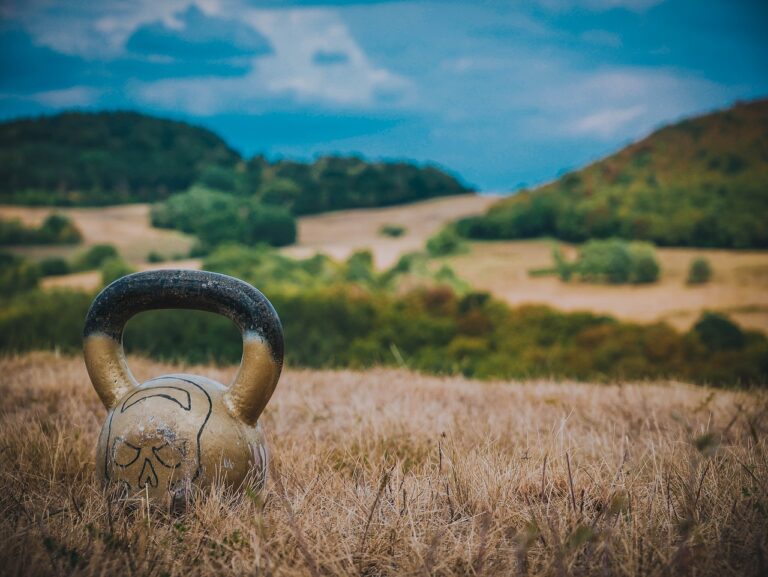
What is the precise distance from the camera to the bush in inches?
676

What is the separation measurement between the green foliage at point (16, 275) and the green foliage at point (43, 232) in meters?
1.59

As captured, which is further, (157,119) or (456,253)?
(157,119)

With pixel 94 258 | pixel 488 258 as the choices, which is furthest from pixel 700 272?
pixel 94 258

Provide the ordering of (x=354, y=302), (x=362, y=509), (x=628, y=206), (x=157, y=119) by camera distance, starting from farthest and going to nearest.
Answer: (x=157, y=119)
(x=628, y=206)
(x=354, y=302)
(x=362, y=509)

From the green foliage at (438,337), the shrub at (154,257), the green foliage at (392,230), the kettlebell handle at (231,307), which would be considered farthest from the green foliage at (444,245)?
the kettlebell handle at (231,307)

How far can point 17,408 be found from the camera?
443 cm

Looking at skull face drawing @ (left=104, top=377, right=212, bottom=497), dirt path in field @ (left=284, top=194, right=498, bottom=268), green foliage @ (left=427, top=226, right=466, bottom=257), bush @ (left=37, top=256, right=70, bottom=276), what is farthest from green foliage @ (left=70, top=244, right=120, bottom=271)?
skull face drawing @ (left=104, top=377, right=212, bottom=497)

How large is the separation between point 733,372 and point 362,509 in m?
8.90

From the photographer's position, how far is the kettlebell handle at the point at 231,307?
2646 millimetres

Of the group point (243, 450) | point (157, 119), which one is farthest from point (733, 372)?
point (157, 119)

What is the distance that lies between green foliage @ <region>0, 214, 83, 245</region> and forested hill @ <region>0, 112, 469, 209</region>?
215cm

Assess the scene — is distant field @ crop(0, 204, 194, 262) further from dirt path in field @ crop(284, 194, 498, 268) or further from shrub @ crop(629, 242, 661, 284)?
shrub @ crop(629, 242, 661, 284)

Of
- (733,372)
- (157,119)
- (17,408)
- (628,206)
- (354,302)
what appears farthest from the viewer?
(157,119)

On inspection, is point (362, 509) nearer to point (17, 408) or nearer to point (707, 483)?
point (707, 483)
